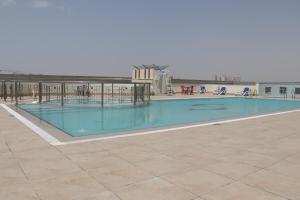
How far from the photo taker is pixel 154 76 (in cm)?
2458

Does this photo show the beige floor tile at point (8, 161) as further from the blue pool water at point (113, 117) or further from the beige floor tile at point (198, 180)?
the blue pool water at point (113, 117)

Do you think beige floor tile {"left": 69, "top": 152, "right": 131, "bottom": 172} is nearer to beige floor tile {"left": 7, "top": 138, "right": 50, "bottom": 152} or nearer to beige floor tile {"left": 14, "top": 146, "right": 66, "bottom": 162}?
beige floor tile {"left": 14, "top": 146, "right": 66, "bottom": 162}

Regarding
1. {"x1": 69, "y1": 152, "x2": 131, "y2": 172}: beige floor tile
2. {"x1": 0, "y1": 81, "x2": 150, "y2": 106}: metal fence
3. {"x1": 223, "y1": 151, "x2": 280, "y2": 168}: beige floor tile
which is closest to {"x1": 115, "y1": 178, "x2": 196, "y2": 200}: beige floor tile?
{"x1": 69, "y1": 152, "x2": 131, "y2": 172}: beige floor tile

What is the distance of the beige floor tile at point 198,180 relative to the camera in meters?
2.99

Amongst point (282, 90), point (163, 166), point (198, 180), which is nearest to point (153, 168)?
point (163, 166)

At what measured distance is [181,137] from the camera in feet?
18.9

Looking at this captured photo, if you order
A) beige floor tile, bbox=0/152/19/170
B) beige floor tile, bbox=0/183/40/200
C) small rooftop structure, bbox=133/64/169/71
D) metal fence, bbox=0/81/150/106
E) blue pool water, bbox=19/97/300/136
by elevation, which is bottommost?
blue pool water, bbox=19/97/300/136

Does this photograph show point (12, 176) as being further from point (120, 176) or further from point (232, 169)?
point (232, 169)

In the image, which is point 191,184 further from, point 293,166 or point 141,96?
point 141,96

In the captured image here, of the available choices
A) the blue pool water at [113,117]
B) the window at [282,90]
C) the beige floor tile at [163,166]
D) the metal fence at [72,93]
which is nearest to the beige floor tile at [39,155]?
the beige floor tile at [163,166]

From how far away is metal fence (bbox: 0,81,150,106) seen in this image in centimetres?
1585

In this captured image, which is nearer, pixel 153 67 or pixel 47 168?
pixel 47 168

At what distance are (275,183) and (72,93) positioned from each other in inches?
783

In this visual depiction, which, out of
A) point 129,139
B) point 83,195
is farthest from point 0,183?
point 129,139
